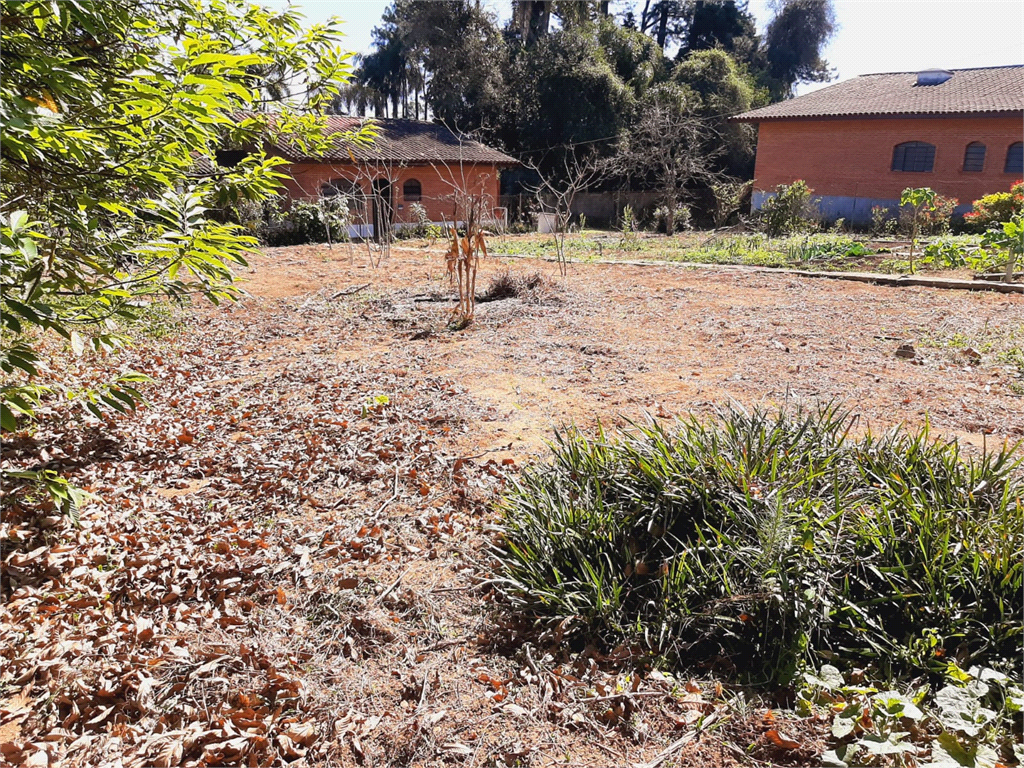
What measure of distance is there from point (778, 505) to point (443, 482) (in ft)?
6.69

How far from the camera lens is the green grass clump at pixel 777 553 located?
2.54m

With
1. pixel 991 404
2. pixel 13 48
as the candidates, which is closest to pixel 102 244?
pixel 13 48

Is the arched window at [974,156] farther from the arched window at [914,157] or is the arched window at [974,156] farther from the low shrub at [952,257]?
the low shrub at [952,257]

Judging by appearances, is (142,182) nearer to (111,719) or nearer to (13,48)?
(13,48)

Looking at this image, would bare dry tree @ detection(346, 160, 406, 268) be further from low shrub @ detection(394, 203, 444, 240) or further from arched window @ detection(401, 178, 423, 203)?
arched window @ detection(401, 178, 423, 203)

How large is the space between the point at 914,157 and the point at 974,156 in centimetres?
171

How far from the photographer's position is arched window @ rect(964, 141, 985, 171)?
22172 millimetres

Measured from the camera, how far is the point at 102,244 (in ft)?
8.29

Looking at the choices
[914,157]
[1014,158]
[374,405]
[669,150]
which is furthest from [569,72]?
[374,405]

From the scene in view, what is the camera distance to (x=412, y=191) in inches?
992

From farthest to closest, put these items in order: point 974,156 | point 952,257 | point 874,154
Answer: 1. point 874,154
2. point 974,156
3. point 952,257

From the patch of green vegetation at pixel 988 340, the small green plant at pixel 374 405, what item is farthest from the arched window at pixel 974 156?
the small green plant at pixel 374 405

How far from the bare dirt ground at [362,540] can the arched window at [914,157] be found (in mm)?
18162

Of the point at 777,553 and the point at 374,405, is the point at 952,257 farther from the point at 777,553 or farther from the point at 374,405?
the point at 777,553
